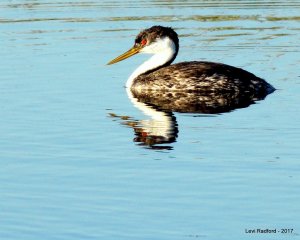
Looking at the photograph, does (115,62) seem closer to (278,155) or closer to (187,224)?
(278,155)

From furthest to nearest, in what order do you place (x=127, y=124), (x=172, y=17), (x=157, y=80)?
(x=172, y=17) → (x=157, y=80) → (x=127, y=124)

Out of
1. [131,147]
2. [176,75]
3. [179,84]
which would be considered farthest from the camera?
[176,75]

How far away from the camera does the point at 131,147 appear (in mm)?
13953

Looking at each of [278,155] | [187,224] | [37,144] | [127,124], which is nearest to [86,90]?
[127,124]

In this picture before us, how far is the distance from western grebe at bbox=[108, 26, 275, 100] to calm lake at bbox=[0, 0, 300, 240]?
364 millimetres

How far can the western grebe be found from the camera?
18016mm

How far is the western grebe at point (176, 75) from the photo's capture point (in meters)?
18.0

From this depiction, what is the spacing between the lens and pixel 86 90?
17859 mm

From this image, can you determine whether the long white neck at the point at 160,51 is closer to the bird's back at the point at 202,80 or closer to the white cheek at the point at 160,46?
the white cheek at the point at 160,46

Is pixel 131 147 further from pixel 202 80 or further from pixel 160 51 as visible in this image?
pixel 160 51

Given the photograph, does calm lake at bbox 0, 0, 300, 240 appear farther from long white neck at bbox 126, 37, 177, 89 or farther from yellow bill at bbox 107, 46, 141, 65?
long white neck at bbox 126, 37, 177, 89

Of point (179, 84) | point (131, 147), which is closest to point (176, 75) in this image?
point (179, 84)

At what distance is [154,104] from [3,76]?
3059 mm

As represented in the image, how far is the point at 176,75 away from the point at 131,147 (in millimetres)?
4881
